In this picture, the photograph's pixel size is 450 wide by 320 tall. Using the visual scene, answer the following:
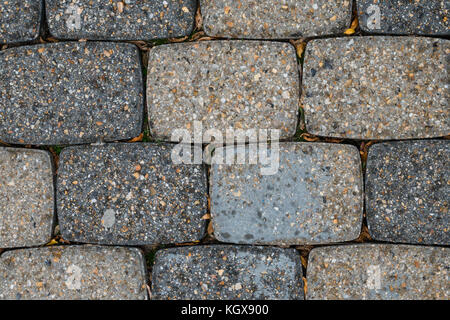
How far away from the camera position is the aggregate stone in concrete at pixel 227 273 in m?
1.29


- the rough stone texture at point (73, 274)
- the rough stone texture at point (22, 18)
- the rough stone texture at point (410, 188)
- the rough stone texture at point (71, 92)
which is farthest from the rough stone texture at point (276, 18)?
the rough stone texture at point (73, 274)

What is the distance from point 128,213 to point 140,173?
147 millimetres

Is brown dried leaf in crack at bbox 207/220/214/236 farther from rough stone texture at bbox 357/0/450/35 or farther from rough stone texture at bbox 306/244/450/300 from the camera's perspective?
rough stone texture at bbox 357/0/450/35

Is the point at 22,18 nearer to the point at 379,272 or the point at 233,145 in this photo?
the point at 233,145

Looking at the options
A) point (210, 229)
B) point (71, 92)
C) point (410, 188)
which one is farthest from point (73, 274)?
point (410, 188)

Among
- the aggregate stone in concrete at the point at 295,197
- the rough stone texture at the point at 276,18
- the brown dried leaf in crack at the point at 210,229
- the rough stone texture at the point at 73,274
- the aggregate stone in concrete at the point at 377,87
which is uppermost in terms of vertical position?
the rough stone texture at the point at 276,18

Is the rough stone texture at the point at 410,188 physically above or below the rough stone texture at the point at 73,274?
above

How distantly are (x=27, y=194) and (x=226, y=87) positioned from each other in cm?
80

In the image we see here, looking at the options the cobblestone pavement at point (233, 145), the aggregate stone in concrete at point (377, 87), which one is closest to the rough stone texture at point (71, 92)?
the cobblestone pavement at point (233, 145)

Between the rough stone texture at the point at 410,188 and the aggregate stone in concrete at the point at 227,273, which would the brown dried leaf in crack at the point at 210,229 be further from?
the rough stone texture at the point at 410,188

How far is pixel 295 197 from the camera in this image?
1268mm

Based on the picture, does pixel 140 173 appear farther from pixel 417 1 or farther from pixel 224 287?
pixel 417 1

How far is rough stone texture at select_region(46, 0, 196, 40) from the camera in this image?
Answer: 1279 millimetres

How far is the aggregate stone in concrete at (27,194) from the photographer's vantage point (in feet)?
4.35
